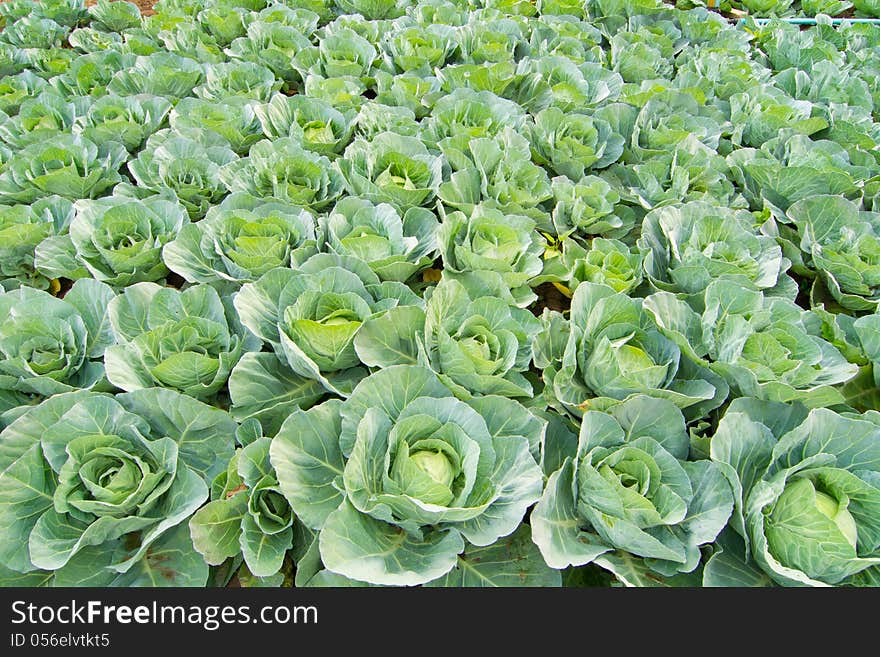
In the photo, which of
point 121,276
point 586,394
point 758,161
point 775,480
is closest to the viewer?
point 775,480

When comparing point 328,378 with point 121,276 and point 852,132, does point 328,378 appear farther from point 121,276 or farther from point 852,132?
point 852,132

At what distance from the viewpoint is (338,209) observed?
2920mm

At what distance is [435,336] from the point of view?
2344 millimetres

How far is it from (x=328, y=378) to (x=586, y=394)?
1049 millimetres

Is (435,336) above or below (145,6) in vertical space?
below

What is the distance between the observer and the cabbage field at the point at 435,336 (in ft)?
6.39

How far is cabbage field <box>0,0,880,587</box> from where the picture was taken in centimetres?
195

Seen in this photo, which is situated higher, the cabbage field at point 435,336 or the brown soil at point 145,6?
the brown soil at point 145,6

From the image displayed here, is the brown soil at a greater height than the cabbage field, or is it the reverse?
the brown soil

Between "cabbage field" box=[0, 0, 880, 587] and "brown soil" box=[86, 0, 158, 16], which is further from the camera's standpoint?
"brown soil" box=[86, 0, 158, 16]

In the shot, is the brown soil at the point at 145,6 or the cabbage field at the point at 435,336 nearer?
the cabbage field at the point at 435,336

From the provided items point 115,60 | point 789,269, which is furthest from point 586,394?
point 115,60

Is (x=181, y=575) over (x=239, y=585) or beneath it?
over

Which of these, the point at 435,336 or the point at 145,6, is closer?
the point at 435,336
